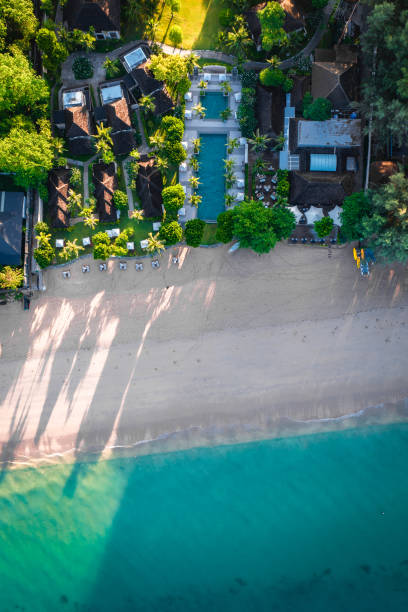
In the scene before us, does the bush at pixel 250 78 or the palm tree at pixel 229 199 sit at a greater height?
the bush at pixel 250 78

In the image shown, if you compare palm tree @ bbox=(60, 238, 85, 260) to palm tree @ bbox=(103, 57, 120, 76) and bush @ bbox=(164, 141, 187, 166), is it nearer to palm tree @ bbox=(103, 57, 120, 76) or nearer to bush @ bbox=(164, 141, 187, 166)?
bush @ bbox=(164, 141, 187, 166)

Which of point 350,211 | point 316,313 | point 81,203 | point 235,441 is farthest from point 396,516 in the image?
point 81,203

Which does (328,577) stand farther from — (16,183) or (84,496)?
(16,183)

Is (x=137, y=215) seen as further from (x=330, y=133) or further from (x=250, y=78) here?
(x=330, y=133)

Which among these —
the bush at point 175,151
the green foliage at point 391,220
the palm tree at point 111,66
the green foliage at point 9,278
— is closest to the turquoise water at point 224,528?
the green foliage at point 391,220

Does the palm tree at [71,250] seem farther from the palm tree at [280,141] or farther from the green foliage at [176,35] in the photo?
the green foliage at [176,35]

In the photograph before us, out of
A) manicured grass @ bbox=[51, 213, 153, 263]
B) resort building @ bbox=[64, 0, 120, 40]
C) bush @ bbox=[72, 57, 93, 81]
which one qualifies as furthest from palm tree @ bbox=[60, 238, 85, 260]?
resort building @ bbox=[64, 0, 120, 40]

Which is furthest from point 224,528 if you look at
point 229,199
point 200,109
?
point 200,109
